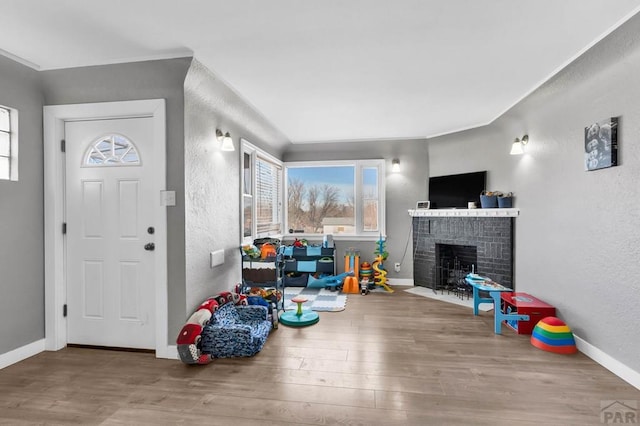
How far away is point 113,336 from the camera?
2.91 metres

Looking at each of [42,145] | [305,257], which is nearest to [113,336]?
[42,145]

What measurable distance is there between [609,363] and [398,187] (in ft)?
11.7

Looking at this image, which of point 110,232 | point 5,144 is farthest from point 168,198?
point 5,144

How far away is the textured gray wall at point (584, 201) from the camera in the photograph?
2320mm

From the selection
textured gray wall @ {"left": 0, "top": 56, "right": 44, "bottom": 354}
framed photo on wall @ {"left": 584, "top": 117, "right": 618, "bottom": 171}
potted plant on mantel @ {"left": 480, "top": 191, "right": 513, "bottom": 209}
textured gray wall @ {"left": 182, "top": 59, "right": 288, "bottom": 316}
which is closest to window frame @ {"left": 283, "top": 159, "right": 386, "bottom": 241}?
potted plant on mantel @ {"left": 480, "top": 191, "right": 513, "bottom": 209}

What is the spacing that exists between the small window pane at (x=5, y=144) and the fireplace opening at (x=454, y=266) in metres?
5.16

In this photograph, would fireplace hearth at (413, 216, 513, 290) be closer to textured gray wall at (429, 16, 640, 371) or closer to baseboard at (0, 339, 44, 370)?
textured gray wall at (429, 16, 640, 371)

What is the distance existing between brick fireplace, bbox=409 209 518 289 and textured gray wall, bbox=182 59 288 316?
301cm

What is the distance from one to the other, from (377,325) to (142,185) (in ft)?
8.95

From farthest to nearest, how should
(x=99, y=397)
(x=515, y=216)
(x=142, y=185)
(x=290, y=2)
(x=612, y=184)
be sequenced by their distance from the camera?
(x=515, y=216) < (x=142, y=185) < (x=612, y=184) < (x=99, y=397) < (x=290, y=2)

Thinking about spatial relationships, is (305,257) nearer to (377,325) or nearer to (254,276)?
(254,276)

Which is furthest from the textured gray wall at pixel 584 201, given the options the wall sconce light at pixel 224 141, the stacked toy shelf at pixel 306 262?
the wall sconce light at pixel 224 141

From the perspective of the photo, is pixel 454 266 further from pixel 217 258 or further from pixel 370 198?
pixel 217 258

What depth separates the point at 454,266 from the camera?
16.7 ft
